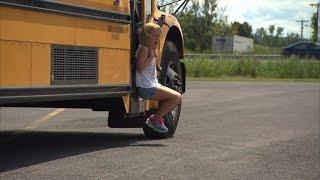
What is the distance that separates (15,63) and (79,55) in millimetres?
1085

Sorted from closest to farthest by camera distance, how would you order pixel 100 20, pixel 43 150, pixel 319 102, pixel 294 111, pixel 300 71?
pixel 100 20 → pixel 43 150 → pixel 294 111 → pixel 319 102 → pixel 300 71

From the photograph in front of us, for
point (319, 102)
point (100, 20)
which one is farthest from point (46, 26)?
point (319, 102)

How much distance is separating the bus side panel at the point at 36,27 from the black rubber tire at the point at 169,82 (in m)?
2.40

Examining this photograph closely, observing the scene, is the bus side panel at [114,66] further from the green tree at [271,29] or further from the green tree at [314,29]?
the green tree at [271,29]

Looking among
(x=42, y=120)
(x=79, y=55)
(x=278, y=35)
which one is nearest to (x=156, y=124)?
(x=79, y=55)

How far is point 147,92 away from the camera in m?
7.92

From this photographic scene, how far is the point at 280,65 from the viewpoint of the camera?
3347cm

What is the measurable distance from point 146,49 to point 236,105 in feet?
23.6

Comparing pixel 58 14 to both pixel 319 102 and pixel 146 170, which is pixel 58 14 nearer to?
pixel 146 170

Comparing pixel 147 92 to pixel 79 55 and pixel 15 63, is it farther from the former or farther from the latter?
pixel 15 63

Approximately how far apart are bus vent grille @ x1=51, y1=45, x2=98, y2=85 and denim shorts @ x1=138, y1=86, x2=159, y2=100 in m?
1.00

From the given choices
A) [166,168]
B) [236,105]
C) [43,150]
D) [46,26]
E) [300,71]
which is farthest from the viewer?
[300,71]

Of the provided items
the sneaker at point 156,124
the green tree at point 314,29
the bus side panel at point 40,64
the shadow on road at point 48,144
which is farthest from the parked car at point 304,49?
the bus side panel at point 40,64

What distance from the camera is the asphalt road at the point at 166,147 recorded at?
6.32 meters
